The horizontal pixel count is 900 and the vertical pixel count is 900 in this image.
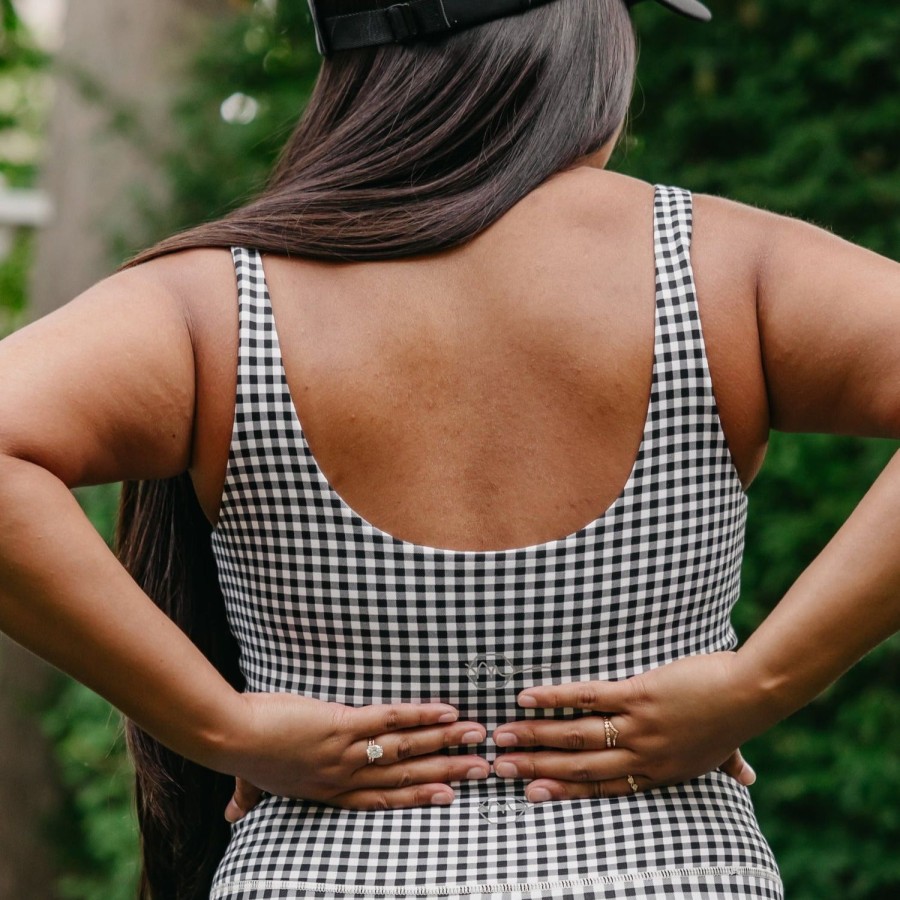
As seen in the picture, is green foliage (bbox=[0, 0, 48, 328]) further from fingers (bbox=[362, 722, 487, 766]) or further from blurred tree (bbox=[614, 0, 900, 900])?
fingers (bbox=[362, 722, 487, 766])

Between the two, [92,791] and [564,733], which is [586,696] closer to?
[564,733]

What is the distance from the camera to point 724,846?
1.36m

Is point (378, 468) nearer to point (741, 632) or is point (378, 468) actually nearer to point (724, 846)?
point (724, 846)

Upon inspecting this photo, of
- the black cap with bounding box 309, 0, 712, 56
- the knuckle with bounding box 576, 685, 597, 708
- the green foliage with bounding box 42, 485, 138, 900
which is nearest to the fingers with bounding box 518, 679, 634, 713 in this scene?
the knuckle with bounding box 576, 685, 597, 708

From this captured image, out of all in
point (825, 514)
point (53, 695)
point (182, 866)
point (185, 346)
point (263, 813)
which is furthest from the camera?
point (53, 695)

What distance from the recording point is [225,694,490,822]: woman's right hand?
1391mm

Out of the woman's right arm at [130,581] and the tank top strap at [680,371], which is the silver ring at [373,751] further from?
the tank top strap at [680,371]

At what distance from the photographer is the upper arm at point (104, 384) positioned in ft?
4.17

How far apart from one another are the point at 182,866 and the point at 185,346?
1.09m

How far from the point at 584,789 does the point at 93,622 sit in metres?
0.60

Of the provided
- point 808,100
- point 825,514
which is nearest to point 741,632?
point 825,514

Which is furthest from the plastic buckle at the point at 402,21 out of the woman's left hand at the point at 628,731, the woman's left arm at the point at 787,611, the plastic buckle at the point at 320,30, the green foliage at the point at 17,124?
the green foliage at the point at 17,124

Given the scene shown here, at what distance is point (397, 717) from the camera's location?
1.39m

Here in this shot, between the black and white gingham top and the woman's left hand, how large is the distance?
2 cm
